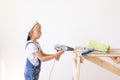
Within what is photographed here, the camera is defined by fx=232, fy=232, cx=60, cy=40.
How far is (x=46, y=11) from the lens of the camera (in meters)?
2.00

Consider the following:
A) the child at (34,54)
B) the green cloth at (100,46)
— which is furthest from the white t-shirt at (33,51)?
the green cloth at (100,46)

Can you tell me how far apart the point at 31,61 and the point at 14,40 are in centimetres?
50

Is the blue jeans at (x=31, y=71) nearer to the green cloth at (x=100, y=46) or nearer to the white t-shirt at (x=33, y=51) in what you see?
the white t-shirt at (x=33, y=51)

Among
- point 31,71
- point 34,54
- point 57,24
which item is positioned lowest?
point 31,71

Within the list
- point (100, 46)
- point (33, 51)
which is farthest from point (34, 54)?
point (100, 46)

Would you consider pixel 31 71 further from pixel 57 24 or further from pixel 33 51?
pixel 57 24

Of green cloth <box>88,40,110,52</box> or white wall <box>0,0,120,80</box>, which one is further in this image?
white wall <box>0,0,120,80</box>

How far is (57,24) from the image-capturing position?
2020mm

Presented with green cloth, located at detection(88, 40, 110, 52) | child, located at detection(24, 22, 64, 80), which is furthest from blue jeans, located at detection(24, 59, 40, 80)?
green cloth, located at detection(88, 40, 110, 52)

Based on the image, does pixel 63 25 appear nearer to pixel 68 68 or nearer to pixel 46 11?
pixel 46 11

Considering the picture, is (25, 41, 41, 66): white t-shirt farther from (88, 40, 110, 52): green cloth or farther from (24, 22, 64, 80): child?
(88, 40, 110, 52): green cloth

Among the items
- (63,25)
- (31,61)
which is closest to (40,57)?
(31,61)

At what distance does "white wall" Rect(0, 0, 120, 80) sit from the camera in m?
2.00

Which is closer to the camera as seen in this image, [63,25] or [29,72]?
[29,72]
